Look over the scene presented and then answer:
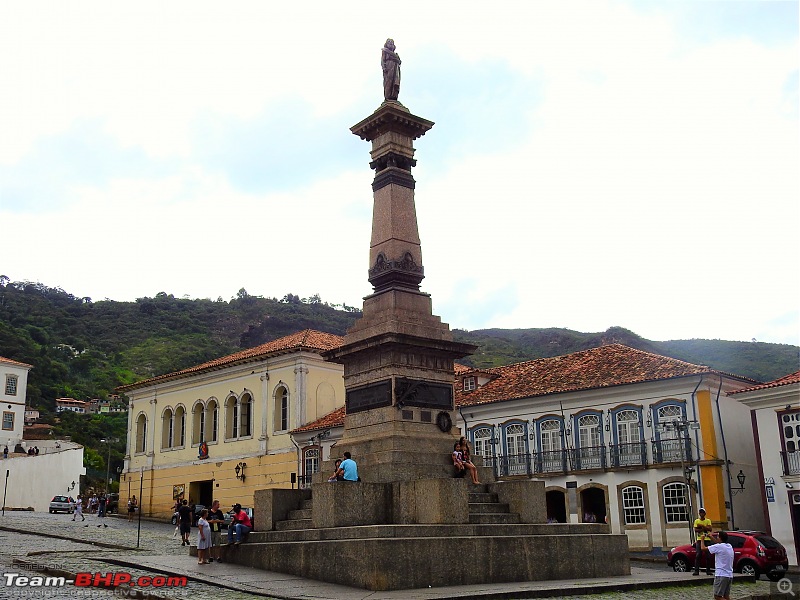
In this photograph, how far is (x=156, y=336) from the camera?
85.1 meters

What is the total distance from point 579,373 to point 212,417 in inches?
699

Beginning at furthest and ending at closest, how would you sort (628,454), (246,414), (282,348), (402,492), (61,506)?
(61,506)
(246,414)
(282,348)
(628,454)
(402,492)

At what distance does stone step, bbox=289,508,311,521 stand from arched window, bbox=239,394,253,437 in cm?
2438

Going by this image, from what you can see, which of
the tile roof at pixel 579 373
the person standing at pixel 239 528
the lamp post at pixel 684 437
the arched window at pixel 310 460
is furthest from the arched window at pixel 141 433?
the person standing at pixel 239 528

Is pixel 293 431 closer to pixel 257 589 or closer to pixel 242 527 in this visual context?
pixel 242 527

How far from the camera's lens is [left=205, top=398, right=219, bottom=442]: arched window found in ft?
139

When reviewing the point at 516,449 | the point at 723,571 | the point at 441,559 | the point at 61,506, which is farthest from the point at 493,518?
the point at 61,506

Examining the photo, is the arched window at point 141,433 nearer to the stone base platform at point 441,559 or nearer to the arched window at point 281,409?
the arched window at point 281,409

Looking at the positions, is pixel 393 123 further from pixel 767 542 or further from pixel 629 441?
pixel 629 441

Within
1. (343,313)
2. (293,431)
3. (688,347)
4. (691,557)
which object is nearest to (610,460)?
(691,557)

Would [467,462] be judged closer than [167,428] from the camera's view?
Yes

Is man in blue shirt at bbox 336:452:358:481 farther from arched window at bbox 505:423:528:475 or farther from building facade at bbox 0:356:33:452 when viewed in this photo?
building facade at bbox 0:356:33:452

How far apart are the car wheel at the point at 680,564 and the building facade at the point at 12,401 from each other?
55.7m

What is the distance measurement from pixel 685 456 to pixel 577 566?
1607 centimetres
